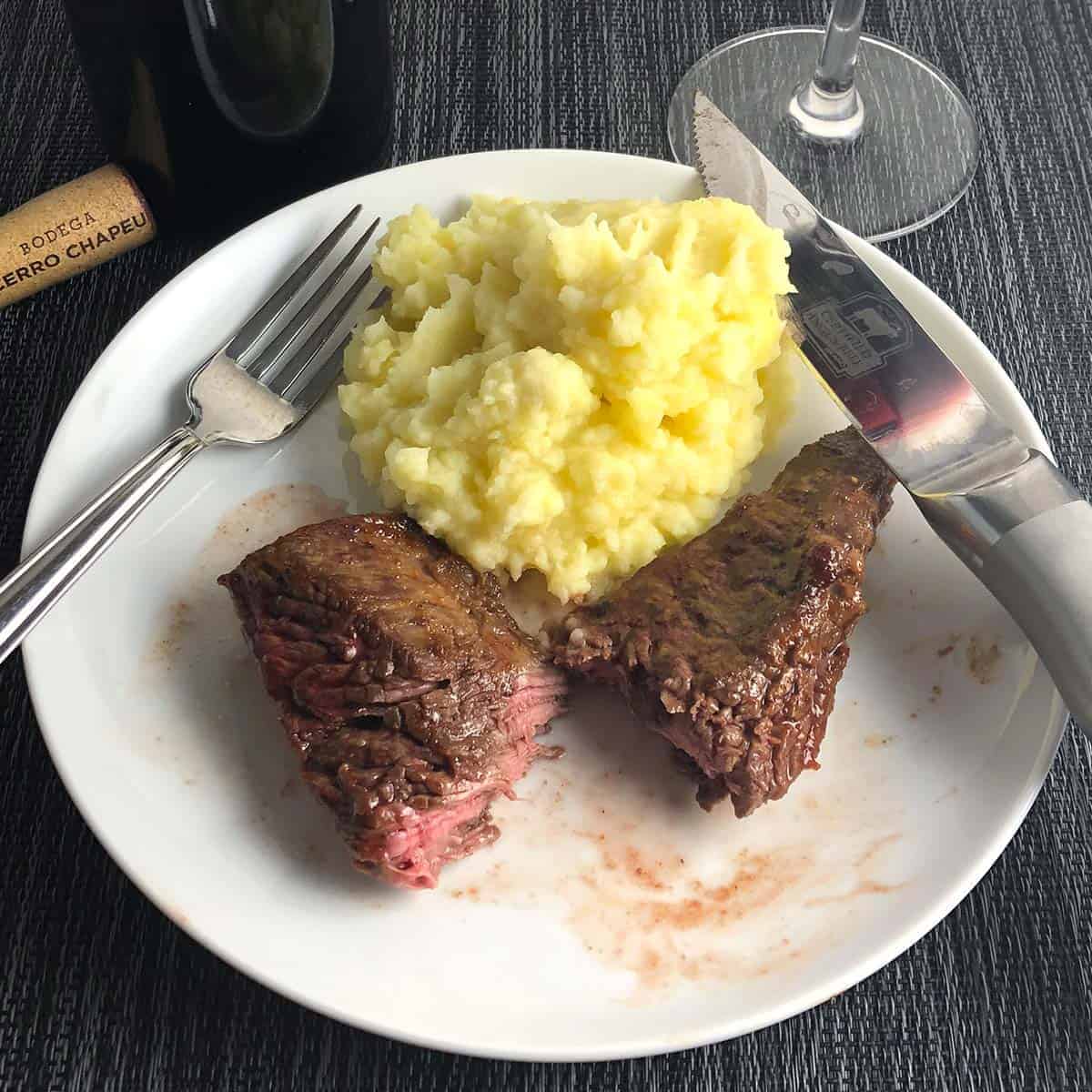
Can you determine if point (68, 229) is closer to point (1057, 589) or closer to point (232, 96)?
point (232, 96)

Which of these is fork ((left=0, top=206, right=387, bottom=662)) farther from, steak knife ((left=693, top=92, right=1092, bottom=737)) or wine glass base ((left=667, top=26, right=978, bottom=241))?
wine glass base ((left=667, top=26, right=978, bottom=241))

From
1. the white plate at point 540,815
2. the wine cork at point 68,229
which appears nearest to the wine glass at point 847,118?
the white plate at point 540,815

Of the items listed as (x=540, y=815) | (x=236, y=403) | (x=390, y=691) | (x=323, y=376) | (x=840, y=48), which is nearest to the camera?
(x=390, y=691)

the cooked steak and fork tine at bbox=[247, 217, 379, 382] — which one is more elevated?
fork tine at bbox=[247, 217, 379, 382]

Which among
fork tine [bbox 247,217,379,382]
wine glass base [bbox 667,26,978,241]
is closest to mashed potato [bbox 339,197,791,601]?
fork tine [bbox 247,217,379,382]

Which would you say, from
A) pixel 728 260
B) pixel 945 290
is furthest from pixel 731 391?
pixel 945 290

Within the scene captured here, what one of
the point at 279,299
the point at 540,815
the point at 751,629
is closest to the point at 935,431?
the point at 751,629

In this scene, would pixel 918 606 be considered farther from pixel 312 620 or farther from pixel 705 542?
pixel 312 620
